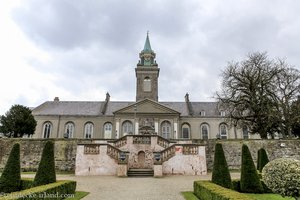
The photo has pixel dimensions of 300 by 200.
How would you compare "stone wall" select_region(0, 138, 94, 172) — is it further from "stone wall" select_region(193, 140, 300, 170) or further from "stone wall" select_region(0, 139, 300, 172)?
"stone wall" select_region(193, 140, 300, 170)

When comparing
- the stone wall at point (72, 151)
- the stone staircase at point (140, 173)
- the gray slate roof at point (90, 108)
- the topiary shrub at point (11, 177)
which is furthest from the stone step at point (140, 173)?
the gray slate roof at point (90, 108)

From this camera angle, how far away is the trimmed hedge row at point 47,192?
720 cm

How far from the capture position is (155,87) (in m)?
47.7

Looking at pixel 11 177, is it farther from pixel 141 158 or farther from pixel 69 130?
pixel 69 130

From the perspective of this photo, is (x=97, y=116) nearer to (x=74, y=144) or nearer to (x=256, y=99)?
(x=74, y=144)

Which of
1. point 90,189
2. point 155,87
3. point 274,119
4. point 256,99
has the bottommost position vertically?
point 90,189

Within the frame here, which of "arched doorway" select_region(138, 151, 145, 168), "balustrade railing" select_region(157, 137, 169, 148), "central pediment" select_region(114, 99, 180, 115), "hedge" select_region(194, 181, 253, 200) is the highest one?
"central pediment" select_region(114, 99, 180, 115)

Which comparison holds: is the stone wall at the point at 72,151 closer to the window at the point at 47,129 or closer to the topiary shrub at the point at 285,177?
the topiary shrub at the point at 285,177

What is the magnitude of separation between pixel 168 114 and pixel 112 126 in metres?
10.7

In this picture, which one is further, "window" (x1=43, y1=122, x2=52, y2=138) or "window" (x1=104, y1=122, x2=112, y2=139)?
"window" (x1=104, y1=122, x2=112, y2=139)

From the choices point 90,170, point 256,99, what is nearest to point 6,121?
point 90,170

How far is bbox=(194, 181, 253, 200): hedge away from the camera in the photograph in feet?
24.0

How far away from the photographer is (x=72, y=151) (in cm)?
2264

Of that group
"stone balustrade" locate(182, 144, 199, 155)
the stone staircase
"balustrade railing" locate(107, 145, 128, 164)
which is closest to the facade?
"balustrade railing" locate(107, 145, 128, 164)
